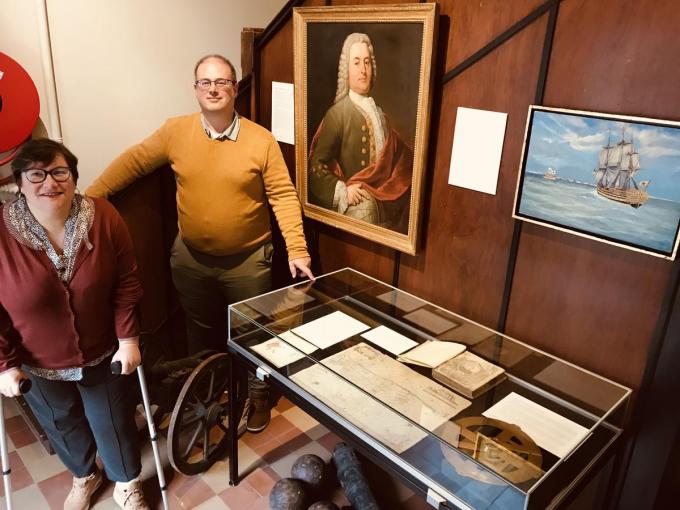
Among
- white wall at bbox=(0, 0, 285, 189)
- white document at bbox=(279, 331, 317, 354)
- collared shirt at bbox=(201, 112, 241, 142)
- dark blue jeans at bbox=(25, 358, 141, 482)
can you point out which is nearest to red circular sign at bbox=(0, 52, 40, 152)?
white wall at bbox=(0, 0, 285, 189)

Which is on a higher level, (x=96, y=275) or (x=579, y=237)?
(x=579, y=237)

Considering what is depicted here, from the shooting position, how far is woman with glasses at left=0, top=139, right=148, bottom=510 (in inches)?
77.9

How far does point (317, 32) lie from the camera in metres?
2.61

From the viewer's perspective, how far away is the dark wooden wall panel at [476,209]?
2.01 m

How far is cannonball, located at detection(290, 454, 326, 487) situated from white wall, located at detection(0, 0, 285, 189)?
220 centimetres

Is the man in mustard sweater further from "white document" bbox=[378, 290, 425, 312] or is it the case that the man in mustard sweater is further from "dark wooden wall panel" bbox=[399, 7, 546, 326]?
"dark wooden wall panel" bbox=[399, 7, 546, 326]

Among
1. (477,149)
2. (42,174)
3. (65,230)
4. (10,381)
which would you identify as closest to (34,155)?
(42,174)

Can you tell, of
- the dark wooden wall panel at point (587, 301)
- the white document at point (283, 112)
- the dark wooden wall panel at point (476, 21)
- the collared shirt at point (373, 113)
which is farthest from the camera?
the white document at point (283, 112)

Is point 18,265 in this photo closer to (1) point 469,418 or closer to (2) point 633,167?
(1) point 469,418

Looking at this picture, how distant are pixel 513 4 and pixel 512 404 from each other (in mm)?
1423

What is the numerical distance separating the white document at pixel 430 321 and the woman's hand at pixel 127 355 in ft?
3.85

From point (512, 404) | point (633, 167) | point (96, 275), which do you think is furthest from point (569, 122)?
point (96, 275)

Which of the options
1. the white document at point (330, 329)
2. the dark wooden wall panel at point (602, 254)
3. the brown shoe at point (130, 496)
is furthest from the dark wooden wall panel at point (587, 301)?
the brown shoe at point (130, 496)

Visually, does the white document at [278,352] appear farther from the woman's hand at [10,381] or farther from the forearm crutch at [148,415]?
the woman's hand at [10,381]
